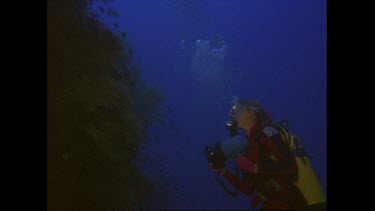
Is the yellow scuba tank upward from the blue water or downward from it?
downward

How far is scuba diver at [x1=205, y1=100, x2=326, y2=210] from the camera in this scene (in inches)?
147

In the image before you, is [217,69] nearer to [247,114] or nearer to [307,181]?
[247,114]

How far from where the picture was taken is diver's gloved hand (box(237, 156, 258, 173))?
3.76 metres

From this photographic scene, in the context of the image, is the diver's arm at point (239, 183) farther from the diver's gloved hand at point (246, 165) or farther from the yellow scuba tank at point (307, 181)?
the yellow scuba tank at point (307, 181)

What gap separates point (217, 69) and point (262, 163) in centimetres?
122

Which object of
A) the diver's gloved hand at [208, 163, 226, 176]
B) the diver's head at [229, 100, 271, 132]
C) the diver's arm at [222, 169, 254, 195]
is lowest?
the diver's arm at [222, 169, 254, 195]

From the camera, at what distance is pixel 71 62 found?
12.7 feet

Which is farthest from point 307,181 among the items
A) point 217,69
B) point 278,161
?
point 217,69

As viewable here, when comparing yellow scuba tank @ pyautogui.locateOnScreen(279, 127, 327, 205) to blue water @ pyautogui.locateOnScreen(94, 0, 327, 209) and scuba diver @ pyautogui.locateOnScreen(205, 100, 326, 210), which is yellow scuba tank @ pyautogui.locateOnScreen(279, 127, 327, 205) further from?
blue water @ pyautogui.locateOnScreen(94, 0, 327, 209)

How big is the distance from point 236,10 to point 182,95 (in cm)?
119

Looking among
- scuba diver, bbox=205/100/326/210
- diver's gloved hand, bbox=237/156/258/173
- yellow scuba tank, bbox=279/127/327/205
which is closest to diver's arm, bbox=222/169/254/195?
scuba diver, bbox=205/100/326/210
